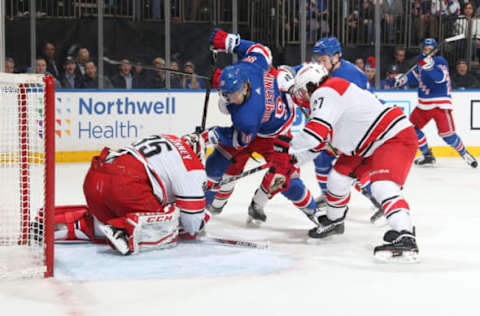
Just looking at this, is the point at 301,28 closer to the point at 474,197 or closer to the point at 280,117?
the point at 474,197

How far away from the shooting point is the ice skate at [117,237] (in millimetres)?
3162

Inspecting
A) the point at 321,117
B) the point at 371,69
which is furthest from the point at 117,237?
the point at 371,69

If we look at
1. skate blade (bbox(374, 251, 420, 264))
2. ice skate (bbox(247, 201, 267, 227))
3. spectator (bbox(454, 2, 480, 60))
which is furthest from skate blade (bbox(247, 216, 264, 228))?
spectator (bbox(454, 2, 480, 60))

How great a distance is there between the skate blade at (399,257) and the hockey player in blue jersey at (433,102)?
404 cm

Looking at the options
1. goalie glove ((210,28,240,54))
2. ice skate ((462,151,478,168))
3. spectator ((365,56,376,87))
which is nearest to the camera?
goalie glove ((210,28,240,54))

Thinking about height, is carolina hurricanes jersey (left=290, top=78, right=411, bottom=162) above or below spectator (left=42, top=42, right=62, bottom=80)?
below

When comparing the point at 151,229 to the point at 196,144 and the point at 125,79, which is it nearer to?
the point at 196,144

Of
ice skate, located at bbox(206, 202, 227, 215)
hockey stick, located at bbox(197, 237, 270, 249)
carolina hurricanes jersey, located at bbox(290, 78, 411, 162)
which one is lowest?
hockey stick, located at bbox(197, 237, 270, 249)

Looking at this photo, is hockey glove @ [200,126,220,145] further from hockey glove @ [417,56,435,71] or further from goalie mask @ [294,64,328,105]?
hockey glove @ [417,56,435,71]

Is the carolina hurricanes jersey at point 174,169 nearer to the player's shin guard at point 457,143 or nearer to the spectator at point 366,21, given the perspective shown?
the player's shin guard at point 457,143

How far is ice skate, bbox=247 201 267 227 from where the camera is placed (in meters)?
4.09

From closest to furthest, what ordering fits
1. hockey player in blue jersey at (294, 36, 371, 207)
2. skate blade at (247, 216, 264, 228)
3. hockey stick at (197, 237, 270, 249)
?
hockey stick at (197, 237, 270, 249), skate blade at (247, 216, 264, 228), hockey player in blue jersey at (294, 36, 371, 207)

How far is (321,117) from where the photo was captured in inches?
129

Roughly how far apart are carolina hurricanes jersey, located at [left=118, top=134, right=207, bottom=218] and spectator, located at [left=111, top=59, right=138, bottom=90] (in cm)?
432
